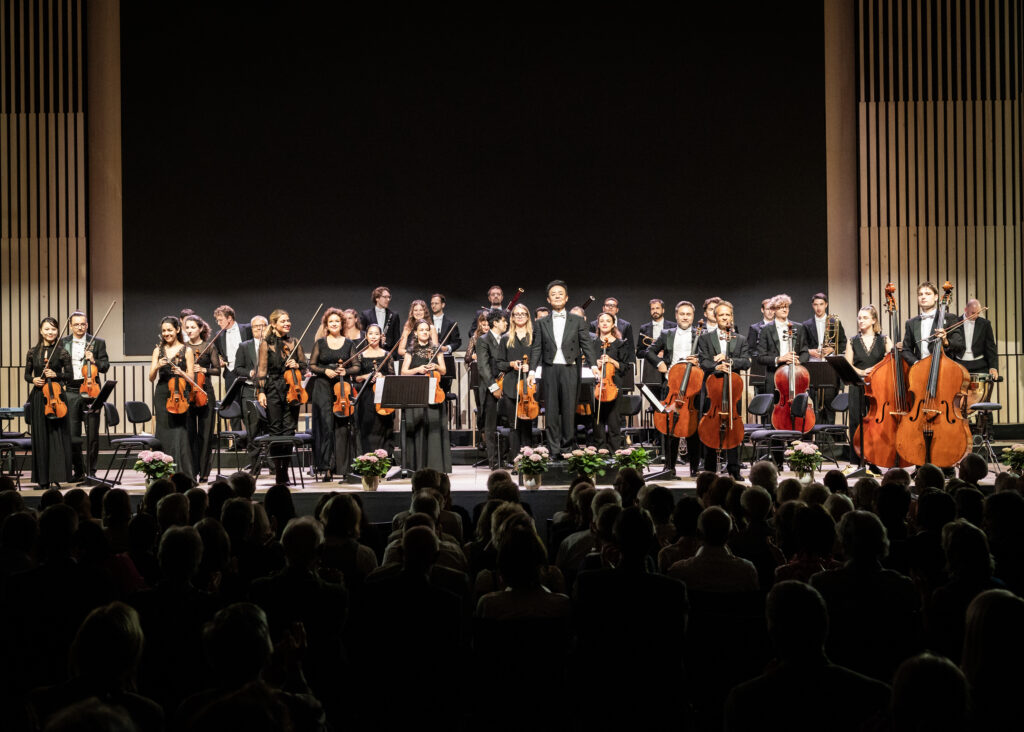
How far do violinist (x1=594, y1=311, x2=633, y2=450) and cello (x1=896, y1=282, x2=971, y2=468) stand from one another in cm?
278

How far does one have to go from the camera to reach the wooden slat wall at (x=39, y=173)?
12.4 meters

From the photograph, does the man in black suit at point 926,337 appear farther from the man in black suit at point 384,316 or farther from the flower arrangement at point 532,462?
the man in black suit at point 384,316

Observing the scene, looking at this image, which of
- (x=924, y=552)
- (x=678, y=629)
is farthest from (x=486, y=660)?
(x=924, y=552)

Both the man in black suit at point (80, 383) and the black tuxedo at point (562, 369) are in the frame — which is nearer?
A: the black tuxedo at point (562, 369)

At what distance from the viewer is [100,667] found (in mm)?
2035

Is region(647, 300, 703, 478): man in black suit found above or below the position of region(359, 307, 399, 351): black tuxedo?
below

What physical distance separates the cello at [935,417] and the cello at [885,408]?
0.07 m

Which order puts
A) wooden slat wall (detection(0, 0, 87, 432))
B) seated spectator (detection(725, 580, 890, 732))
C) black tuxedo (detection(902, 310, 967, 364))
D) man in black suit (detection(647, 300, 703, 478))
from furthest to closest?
wooden slat wall (detection(0, 0, 87, 432)) < man in black suit (detection(647, 300, 703, 478)) < black tuxedo (detection(902, 310, 967, 364)) < seated spectator (detection(725, 580, 890, 732))

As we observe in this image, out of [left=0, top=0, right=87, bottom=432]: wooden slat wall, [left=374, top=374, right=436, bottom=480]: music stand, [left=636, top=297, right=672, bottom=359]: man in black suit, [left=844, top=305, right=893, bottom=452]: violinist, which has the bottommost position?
[left=374, top=374, right=436, bottom=480]: music stand

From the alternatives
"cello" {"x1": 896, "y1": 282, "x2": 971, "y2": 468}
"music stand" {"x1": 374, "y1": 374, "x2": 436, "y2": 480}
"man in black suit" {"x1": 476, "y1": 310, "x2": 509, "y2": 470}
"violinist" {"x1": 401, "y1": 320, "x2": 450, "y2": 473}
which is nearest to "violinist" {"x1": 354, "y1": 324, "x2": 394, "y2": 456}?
"violinist" {"x1": 401, "y1": 320, "x2": 450, "y2": 473}

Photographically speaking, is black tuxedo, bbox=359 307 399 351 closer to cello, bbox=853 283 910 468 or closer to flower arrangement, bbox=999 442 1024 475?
cello, bbox=853 283 910 468

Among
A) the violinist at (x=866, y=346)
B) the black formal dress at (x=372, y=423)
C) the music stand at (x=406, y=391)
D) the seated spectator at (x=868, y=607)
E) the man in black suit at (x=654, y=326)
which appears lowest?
the seated spectator at (x=868, y=607)

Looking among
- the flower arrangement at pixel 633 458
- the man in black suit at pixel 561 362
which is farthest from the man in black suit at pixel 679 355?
the man in black suit at pixel 561 362

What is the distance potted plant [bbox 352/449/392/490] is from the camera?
7871mm
